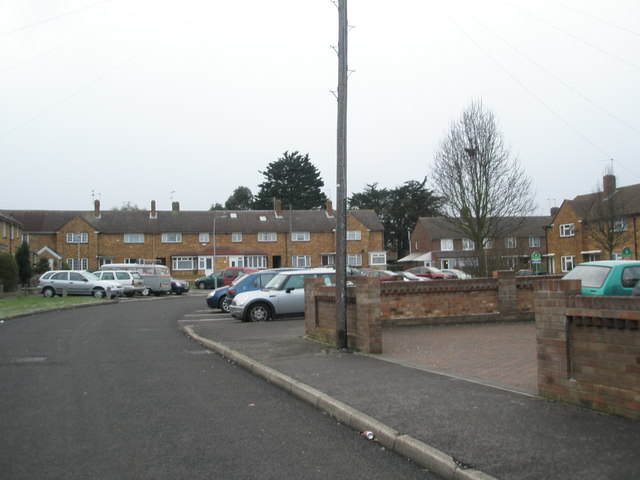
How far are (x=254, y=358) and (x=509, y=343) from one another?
16.5 ft

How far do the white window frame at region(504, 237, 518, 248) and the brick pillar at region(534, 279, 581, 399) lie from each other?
24379 mm

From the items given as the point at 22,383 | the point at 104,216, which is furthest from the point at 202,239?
the point at 22,383

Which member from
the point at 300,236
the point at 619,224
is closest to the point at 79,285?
the point at 300,236

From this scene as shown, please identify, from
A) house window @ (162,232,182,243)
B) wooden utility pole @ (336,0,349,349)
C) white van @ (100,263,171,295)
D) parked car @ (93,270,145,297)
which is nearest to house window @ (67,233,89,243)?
house window @ (162,232,182,243)

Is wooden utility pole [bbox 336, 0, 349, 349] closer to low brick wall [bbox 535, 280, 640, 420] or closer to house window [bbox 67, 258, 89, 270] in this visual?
low brick wall [bbox 535, 280, 640, 420]

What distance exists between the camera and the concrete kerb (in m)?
4.67

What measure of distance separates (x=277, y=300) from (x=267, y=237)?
160ft

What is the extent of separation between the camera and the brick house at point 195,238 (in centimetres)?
6234

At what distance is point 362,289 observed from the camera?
10.8 metres

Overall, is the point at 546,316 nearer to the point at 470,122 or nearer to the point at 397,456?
the point at 397,456

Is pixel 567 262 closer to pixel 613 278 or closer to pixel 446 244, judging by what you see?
pixel 446 244

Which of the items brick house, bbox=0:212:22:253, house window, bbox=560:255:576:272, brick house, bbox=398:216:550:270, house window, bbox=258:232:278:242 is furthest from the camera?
brick house, bbox=398:216:550:270

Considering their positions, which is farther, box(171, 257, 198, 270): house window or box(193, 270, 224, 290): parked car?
box(171, 257, 198, 270): house window

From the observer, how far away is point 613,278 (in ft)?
39.7
